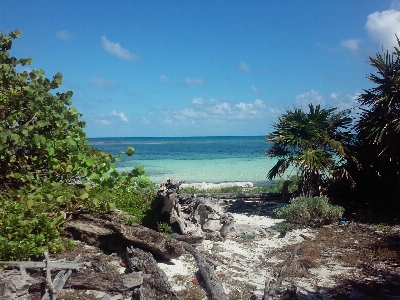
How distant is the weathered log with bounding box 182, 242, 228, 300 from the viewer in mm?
4633

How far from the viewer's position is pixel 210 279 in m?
5.05

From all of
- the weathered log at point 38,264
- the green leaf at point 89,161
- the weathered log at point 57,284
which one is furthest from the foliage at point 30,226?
the green leaf at point 89,161

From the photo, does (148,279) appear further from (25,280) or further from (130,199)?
(130,199)

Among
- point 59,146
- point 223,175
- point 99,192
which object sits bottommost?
point 223,175

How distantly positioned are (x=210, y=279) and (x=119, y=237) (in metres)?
1.68

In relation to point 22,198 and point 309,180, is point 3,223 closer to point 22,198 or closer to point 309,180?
point 22,198

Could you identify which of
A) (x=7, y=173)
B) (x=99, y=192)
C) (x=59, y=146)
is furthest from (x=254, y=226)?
(x=7, y=173)

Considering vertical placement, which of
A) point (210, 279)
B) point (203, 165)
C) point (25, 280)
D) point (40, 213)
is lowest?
point (203, 165)

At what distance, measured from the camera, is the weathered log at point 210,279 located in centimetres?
463

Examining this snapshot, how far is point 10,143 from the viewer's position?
621cm

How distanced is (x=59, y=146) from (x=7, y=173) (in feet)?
3.52

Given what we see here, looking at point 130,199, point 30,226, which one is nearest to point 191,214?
point 130,199

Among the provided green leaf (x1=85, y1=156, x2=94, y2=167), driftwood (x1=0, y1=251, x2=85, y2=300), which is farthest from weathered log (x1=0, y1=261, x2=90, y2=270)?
green leaf (x1=85, y1=156, x2=94, y2=167)

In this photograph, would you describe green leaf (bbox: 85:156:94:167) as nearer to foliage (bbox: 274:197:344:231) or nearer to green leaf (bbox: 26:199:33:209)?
green leaf (bbox: 26:199:33:209)
